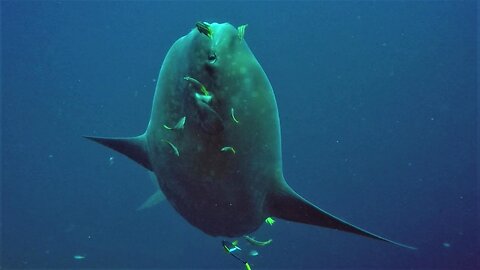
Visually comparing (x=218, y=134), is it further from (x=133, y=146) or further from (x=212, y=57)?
(x=133, y=146)

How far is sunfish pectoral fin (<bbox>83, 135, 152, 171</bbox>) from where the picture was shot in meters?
2.71

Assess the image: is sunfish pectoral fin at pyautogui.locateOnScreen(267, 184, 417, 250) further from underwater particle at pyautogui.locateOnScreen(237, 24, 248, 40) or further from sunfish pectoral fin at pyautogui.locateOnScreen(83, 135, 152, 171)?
underwater particle at pyautogui.locateOnScreen(237, 24, 248, 40)

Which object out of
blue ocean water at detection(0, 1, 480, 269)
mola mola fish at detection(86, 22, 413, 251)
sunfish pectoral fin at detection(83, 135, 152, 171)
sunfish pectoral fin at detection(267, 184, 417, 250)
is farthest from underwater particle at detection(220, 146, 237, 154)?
blue ocean water at detection(0, 1, 480, 269)

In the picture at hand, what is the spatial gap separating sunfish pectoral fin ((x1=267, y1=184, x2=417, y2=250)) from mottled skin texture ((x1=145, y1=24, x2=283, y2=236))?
97 millimetres

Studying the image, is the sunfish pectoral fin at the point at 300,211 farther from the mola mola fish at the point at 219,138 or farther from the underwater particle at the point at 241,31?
the underwater particle at the point at 241,31

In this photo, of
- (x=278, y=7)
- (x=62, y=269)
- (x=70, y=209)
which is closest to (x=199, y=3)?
(x=278, y=7)

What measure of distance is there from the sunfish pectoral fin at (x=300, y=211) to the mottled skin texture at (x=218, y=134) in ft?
0.32

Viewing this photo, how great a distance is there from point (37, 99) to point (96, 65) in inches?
228

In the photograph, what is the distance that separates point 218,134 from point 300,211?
96 cm

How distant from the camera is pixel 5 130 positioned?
105 ft

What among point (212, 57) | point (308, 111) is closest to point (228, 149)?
point (212, 57)

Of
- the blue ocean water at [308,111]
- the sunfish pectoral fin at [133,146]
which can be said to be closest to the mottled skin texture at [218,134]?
the sunfish pectoral fin at [133,146]

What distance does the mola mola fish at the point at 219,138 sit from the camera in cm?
177

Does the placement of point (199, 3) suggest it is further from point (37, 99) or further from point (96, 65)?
point (37, 99)
